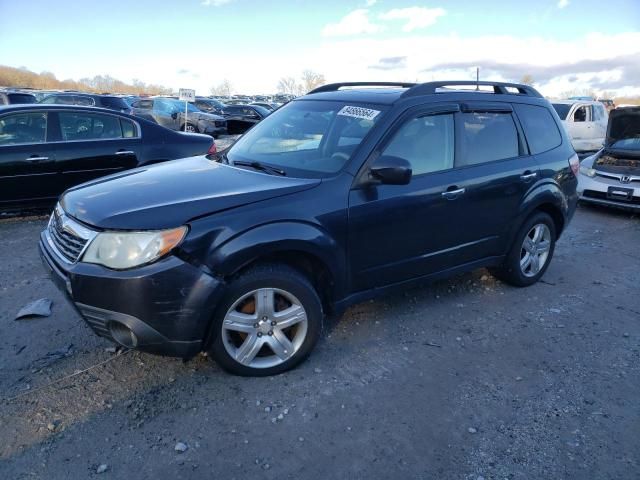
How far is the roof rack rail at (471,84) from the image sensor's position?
147 inches

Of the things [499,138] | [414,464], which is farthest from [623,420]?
[499,138]

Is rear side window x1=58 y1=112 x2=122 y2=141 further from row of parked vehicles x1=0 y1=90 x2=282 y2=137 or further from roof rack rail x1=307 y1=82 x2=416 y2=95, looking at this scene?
row of parked vehicles x1=0 y1=90 x2=282 y2=137

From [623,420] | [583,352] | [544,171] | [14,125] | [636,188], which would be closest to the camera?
[623,420]

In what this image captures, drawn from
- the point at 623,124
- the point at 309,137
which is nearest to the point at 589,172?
the point at 623,124

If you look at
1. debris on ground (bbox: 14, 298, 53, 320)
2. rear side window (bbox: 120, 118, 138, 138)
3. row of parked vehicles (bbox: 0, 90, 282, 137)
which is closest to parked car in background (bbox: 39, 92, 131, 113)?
row of parked vehicles (bbox: 0, 90, 282, 137)

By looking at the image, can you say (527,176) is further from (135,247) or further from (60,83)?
(60,83)

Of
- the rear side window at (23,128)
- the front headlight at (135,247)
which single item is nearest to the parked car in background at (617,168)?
the front headlight at (135,247)

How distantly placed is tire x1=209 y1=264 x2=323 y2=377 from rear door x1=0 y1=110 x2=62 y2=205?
4370 mm

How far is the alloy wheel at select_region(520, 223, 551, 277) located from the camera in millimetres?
4648

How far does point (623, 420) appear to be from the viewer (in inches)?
110

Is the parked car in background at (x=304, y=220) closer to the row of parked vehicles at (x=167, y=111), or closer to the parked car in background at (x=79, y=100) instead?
the row of parked vehicles at (x=167, y=111)

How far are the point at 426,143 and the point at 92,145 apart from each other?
183 inches

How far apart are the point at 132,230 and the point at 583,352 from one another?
3.20m

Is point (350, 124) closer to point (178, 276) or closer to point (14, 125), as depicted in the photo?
point (178, 276)
